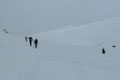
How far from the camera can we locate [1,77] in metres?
6.81

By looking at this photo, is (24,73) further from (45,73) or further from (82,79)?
(82,79)

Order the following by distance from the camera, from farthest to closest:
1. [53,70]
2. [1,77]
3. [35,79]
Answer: [53,70] < [35,79] < [1,77]

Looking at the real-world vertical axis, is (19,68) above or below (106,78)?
above

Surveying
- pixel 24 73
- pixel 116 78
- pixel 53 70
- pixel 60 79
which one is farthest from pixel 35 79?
pixel 116 78

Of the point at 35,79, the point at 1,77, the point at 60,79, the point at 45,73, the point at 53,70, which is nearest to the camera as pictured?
the point at 1,77

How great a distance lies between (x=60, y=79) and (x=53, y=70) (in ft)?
4.66

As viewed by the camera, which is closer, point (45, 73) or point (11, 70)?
point (11, 70)

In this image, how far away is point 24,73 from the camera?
7.95 meters

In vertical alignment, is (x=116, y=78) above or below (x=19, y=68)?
below

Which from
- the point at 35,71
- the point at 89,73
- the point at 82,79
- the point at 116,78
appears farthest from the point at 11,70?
the point at 116,78

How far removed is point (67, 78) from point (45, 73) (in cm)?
110

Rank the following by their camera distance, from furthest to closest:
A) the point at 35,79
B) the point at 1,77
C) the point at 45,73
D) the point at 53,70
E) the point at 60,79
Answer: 1. the point at 53,70
2. the point at 45,73
3. the point at 60,79
4. the point at 35,79
5. the point at 1,77

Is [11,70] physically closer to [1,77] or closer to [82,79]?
[1,77]

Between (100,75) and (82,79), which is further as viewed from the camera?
(100,75)
